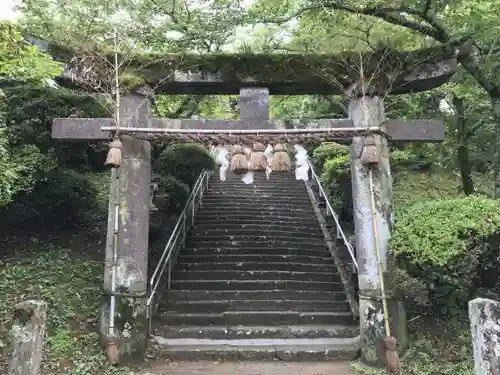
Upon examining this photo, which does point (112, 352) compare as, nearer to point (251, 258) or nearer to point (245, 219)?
point (251, 258)

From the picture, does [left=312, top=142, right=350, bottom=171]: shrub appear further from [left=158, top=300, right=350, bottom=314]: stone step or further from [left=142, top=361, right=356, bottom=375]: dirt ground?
[left=142, top=361, right=356, bottom=375]: dirt ground

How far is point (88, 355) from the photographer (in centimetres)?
680

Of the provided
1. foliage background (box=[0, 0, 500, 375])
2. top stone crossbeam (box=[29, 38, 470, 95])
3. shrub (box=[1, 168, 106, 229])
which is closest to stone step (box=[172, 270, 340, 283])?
foliage background (box=[0, 0, 500, 375])

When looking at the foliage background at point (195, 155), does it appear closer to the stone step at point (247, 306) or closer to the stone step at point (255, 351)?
the stone step at point (255, 351)

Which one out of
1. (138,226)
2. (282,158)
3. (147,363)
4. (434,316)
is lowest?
(147,363)

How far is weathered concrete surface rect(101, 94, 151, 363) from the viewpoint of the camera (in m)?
7.02

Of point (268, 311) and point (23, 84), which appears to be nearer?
point (268, 311)

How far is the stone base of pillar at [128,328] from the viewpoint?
22.7 ft

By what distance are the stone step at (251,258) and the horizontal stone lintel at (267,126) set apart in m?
3.62

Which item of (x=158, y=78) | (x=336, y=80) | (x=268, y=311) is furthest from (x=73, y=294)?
(x=336, y=80)

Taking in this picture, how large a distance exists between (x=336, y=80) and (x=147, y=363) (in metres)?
5.38

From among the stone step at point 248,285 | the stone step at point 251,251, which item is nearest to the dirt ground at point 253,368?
the stone step at point 248,285

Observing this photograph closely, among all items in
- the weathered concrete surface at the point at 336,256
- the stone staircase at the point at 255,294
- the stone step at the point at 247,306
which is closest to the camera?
the stone staircase at the point at 255,294

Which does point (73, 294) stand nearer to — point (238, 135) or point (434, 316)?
point (238, 135)
